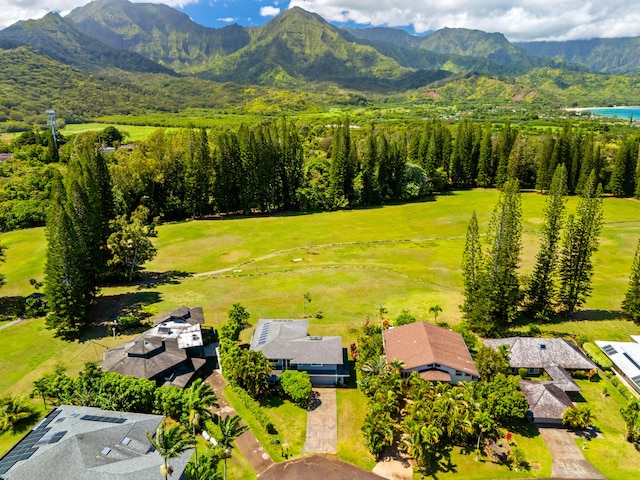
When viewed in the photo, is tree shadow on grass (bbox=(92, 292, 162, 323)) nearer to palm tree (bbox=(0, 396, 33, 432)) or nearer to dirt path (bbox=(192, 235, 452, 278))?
dirt path (bbox=(192, 235, 452, 278))

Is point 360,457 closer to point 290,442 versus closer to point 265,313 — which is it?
point 290,442

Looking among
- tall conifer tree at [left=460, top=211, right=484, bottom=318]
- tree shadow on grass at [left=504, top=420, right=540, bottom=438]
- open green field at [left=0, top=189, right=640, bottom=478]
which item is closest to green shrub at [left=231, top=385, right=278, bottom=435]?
open green field at [left=0, top=189, right=640, bottom=478]

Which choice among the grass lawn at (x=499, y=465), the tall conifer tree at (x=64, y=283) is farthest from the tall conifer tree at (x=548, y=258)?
the tall conifer tree at (x=64, y=283)

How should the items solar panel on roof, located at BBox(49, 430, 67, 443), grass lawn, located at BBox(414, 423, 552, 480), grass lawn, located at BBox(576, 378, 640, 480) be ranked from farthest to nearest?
grass lawn, located at BBox(576, 378, 640, 480), grass lawn, located at BBox(414, 423, 552, 480), solar panel on roof, located at BBox(49, 430, 67, 443)

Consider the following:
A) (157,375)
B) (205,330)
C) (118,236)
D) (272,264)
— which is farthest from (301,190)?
(157,375)

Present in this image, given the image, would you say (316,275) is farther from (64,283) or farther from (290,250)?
(64,283)

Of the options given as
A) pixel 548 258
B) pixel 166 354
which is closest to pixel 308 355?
pixel 166 354
